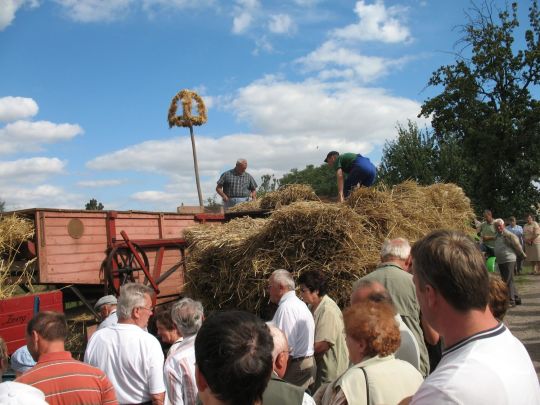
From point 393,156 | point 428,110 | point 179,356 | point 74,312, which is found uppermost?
point 428,110

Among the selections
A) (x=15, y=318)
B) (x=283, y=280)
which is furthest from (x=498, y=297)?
(x=15, y=318)

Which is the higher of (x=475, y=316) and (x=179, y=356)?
(x=475, y=316)

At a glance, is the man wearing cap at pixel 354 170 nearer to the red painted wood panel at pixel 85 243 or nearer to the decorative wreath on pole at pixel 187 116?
the red painted wood panel at pixel 85 243

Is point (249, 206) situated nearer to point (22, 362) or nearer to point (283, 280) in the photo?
point (283, 280)

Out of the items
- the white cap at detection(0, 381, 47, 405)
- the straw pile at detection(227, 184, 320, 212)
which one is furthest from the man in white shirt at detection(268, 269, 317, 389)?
the straw pile at detection(227, 184, 320, 212)

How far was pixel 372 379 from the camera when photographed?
6.84 ft

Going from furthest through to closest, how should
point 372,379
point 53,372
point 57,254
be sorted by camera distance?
point 57,254
point 53,372
point 372,379

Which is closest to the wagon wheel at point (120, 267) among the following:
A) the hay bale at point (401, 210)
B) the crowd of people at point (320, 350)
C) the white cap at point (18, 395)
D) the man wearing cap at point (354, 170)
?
the crowd of people at point (320, 350)

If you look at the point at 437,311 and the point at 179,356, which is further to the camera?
the point at 179,356

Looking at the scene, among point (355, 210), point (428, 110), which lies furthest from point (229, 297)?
point (428, 110)

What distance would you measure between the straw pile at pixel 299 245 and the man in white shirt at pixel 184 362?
2.27m

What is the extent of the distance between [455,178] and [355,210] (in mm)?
21836

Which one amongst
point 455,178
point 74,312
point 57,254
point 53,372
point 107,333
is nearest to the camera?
point 53,372

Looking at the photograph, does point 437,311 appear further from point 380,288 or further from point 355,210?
point 355,210
